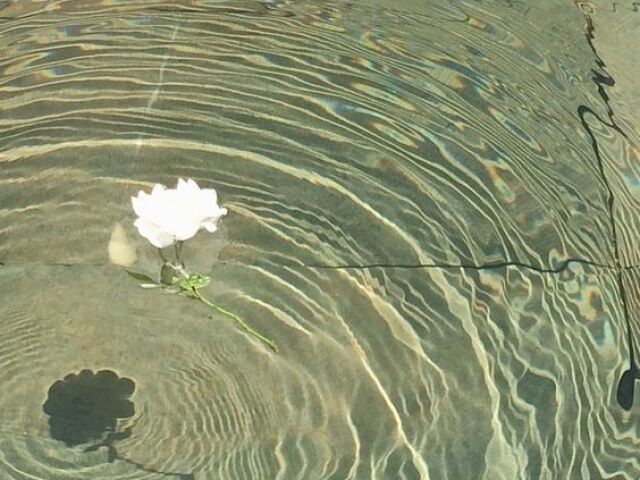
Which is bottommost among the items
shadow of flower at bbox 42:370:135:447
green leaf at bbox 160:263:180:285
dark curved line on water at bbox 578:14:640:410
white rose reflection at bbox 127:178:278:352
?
shadow of flower at bbox 42:370:135:447

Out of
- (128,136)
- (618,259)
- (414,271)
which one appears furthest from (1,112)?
(618,259)

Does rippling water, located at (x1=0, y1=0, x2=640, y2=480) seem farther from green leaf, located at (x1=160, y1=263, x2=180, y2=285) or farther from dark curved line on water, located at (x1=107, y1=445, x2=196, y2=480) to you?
green leaf, located at (x1=160, y1=263, x2=180, y2=285)

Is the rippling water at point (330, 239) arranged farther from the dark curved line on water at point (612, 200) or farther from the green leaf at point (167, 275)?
the green leaf at point (167, 275)

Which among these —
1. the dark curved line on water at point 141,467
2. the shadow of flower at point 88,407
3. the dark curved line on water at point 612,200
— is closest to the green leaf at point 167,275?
the shadow of flower at point 88,407

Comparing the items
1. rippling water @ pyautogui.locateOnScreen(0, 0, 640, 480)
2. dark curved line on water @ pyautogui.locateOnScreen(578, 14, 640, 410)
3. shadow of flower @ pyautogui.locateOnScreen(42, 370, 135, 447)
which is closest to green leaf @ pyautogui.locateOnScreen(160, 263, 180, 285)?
rippling water @ pyautogui.locateOnScreen(0, 0, 640, 480)

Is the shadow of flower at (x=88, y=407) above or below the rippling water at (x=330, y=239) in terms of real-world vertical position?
below

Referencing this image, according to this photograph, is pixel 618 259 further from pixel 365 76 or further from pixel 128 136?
pixel 128 136

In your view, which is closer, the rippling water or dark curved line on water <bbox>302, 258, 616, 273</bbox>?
the rippling water
